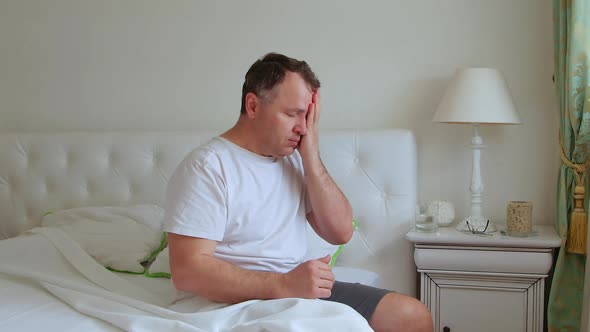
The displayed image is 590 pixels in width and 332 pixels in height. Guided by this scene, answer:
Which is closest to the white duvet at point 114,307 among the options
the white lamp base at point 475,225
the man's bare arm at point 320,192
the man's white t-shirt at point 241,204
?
the man's white t-shirt at point 241,204

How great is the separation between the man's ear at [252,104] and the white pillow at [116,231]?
0.90 m

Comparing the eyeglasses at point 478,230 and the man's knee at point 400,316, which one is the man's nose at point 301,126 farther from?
the eyeglasses at point 478,230

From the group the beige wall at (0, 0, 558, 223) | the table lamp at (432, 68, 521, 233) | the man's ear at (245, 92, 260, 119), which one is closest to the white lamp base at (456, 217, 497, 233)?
the table lamp at (432, 68, 521, 233)

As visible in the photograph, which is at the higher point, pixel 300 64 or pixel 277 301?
pixel 300 64

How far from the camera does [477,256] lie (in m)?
2.43

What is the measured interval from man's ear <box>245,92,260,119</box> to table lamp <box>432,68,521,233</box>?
3.07 feet

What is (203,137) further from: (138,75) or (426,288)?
(426,288)

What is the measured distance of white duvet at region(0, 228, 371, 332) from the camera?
156 cm

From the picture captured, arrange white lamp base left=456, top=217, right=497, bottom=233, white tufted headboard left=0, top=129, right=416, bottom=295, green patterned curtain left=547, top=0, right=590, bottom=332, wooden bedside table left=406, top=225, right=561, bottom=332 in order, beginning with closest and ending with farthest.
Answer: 1. green patterned curtain left=547, top=0, right=590, bottom=332
2. wooden bedside table left=406, top=225, right=561, bottom=332
3. white lamp base left=456, top=217, right=497, bottom=233
4. white tufted headboard left=0, top=129, right=416, bottom=295

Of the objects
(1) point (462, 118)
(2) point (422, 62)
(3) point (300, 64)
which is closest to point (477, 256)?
(1) point (462, 118)

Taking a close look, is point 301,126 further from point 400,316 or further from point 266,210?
point 400,316

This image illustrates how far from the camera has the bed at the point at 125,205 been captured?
1616 millimetres

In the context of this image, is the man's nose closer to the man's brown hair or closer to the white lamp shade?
the man's brown hair

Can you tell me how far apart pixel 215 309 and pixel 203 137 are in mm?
1250
